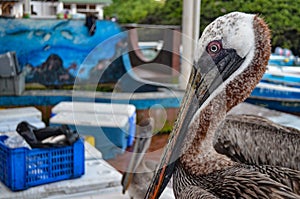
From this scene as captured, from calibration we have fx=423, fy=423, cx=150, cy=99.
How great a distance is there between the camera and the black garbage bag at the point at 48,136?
2.34m

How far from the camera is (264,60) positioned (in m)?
1.16

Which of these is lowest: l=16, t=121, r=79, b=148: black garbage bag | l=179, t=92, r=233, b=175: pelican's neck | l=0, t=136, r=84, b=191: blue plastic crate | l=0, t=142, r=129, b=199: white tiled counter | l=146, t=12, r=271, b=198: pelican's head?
l=0, t=142, r=129, b=199: white tiled counter

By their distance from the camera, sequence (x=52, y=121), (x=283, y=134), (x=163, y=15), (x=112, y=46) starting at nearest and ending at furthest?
(x=283, y=134) < (x=52, y=121) < (x=112, y=46) < (x=163, y=15)

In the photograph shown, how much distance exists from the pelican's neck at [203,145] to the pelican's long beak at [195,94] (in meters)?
0.03

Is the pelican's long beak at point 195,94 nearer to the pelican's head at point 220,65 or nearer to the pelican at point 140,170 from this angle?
the pelican's head at point 220,65

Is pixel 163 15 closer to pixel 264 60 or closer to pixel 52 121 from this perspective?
pixel 52 121

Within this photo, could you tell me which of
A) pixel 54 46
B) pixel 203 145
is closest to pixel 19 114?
pixel 54 46

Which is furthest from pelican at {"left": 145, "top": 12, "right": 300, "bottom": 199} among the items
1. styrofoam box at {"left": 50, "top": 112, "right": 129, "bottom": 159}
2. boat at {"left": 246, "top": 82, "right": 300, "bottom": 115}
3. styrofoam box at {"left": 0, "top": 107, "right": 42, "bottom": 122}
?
boat at {"left": 246, "top": 82, "right": 300, "bottom": 115}

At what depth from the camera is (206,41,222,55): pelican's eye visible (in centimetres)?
112

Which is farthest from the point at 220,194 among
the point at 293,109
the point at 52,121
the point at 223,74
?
the point at 293,109

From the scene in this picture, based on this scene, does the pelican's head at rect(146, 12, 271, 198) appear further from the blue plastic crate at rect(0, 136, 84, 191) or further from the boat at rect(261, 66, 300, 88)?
the boat at rect(261, 66, 300, 88)

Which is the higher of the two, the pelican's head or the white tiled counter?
the pelican's head

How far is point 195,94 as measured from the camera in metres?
1.14

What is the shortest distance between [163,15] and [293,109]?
5191 millimetres
